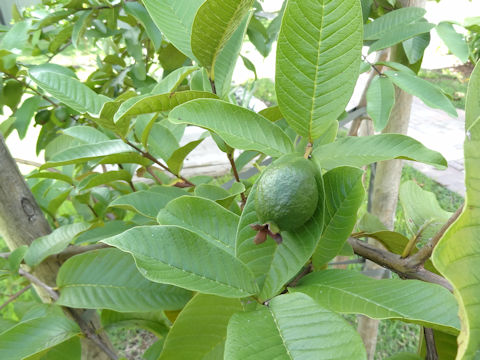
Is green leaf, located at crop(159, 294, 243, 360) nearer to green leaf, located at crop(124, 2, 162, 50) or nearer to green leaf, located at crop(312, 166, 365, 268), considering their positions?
green leaf, located at crop(312, 166, 365, 268)

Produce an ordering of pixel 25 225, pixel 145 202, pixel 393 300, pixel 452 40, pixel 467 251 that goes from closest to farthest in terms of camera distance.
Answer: pixel 467 251, pixel 393 300, pixel 145 202, pixel 25 225, pixel 452 40

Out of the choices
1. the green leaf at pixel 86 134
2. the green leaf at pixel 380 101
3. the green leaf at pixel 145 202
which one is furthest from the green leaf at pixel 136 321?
the green leaf at pixel 380 101

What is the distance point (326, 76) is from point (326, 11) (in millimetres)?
62

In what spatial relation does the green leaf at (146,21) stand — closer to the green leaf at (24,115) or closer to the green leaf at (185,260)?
the green leaf at (24,115)

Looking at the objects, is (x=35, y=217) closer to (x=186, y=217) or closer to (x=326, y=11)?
(x=186, y=217)

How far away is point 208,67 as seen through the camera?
21.7 inches

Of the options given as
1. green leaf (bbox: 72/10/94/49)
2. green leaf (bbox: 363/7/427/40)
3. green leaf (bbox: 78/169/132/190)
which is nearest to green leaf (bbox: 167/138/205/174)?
green leaf (bbox: 78/169/132/190)

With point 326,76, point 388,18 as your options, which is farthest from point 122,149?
point 388,18

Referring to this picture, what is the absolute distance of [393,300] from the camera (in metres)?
0.35

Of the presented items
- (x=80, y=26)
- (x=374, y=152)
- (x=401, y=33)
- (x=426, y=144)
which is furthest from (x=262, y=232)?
(x=426, y=144)

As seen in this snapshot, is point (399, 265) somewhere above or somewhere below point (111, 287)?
above

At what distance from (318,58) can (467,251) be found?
24 cm

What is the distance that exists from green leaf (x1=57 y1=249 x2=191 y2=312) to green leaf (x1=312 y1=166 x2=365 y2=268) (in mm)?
252

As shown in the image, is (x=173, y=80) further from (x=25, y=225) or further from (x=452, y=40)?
(x=452, y=40)
